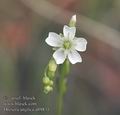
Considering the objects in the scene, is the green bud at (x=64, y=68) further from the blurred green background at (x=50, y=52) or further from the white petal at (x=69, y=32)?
the blurred green background at (x=50, y=52)

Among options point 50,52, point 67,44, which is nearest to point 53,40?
point 67,44

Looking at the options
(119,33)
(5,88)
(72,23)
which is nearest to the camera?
(72,23)

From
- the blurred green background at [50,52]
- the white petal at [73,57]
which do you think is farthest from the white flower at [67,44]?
the blurred green background at [50,52]

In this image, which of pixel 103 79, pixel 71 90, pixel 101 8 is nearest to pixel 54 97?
pixel 71 90

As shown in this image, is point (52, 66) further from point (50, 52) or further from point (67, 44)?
point (50, 52)

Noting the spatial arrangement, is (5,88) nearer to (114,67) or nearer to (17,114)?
(17,114)
